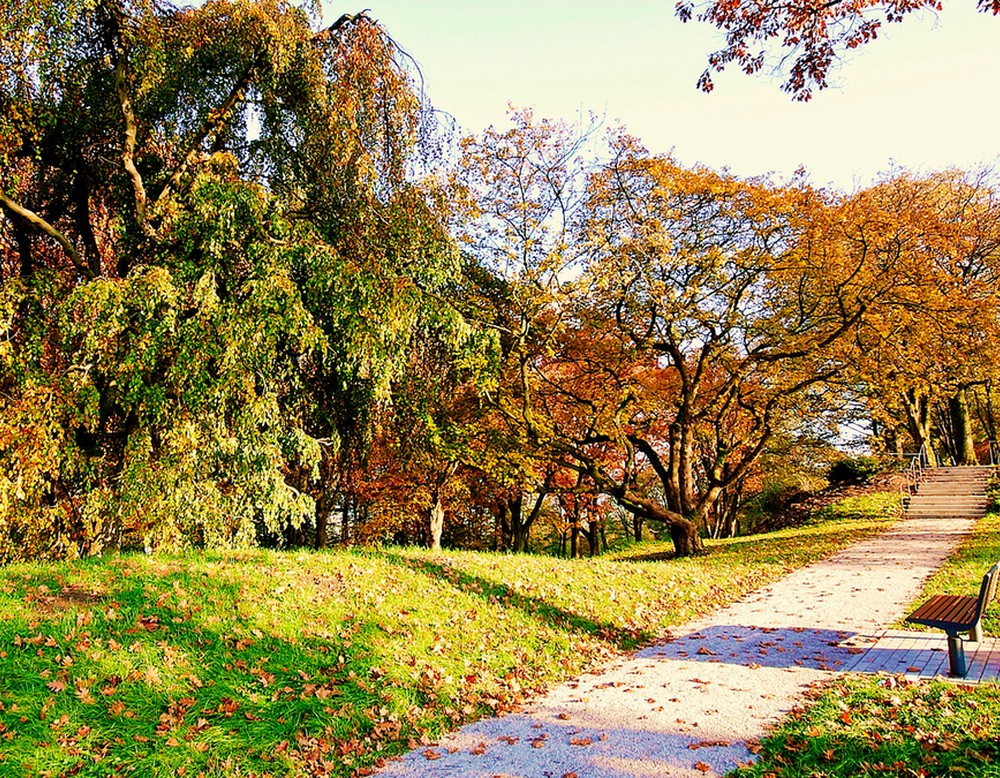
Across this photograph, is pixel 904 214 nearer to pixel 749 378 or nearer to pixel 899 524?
pixel 749 378

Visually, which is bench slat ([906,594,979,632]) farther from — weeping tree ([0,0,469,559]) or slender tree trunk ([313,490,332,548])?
slender tree trunk ([313,490,332,548])

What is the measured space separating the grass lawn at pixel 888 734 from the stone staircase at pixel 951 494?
58.1 feet

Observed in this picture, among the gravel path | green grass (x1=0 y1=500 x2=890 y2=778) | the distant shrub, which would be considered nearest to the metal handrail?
the distant shrub

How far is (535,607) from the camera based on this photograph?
8234 mm

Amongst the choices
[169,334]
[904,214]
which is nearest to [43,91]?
[169,334]

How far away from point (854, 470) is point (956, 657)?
24.0 m

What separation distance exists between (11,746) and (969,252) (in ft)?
95.2

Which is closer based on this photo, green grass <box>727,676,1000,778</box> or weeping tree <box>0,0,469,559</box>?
green grass <box>727,676,1000,778</box>

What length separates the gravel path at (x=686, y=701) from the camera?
4.44 metres

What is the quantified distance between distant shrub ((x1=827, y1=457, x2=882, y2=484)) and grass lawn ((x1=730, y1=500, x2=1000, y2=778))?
78.7 feet

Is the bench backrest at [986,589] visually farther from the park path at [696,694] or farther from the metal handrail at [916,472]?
the metal handrail at [916,472]

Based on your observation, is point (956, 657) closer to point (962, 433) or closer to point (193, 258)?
point (193, 258)

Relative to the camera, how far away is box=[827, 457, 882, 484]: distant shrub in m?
27.0

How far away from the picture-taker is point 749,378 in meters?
18.2
